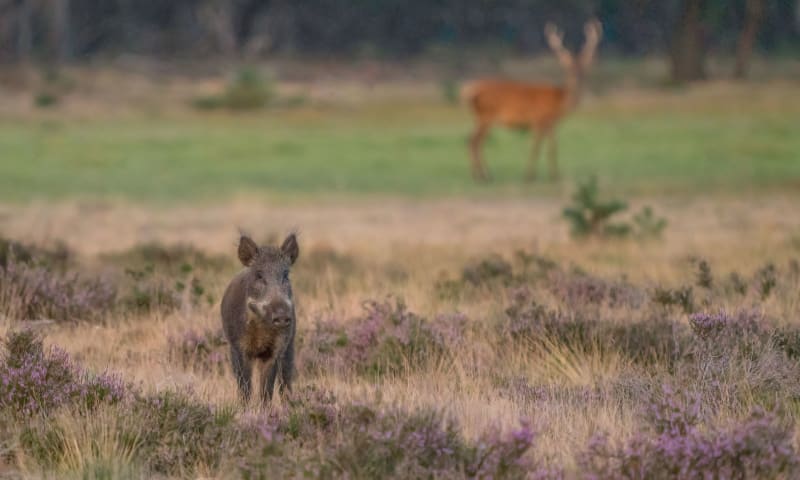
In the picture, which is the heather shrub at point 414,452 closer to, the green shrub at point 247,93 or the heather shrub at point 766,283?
the heather shrub at point 766,283

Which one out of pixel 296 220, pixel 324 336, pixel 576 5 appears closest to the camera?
pixel 324 336

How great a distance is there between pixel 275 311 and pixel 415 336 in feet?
6.61

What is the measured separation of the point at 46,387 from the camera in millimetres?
7387

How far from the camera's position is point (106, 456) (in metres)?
6.53

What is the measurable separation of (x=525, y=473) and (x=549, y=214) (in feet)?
52.0

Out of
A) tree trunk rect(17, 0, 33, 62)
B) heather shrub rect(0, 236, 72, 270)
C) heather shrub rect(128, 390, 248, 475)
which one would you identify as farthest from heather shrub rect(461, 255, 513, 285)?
tree trunk rect(17, 0, 33, 62)

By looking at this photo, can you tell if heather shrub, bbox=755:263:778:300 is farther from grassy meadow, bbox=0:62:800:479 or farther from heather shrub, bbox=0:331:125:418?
heather shrub, bbox=0:331:125:418

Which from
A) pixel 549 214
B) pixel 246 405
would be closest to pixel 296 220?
pixel 549 214

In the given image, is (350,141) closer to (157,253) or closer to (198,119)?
(198,119)

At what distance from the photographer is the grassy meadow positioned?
6.43m

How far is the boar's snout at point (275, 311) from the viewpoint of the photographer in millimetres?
7336

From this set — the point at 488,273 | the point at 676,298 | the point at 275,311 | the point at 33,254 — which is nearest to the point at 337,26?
the point at 33,254

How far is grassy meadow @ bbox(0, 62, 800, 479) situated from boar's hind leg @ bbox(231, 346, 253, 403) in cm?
10

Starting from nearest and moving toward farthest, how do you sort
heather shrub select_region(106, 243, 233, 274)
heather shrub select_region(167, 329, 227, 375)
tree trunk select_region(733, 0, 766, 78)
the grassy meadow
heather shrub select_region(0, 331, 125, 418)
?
1. the grassy meadow
2. heather shrub select_region(0, 331, 125, 418)
3. heather shrub select_region(167, 329, 227, 375)
4. heather shrub select_region(106, 243, 233, 274)
5. tree trunk select_region(733, 0, 766, 78)
